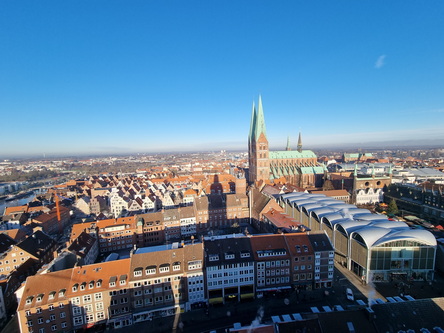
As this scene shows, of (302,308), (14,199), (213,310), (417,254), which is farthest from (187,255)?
(14,199)

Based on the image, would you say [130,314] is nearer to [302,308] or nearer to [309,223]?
[302,308]

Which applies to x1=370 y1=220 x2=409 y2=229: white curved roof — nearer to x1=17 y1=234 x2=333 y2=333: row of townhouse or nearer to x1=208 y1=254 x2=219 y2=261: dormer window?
x1=17 y1=234 x2=333 y2=333: row of townhouse

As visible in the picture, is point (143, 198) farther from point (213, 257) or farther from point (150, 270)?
point (213, 257)

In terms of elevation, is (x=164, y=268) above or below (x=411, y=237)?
below

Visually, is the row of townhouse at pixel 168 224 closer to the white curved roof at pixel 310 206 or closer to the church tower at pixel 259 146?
the white curved roof at pixel 310 206

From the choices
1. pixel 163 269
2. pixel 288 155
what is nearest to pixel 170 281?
pixel 163 269

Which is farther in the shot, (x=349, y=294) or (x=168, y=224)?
(x=168, y=224)

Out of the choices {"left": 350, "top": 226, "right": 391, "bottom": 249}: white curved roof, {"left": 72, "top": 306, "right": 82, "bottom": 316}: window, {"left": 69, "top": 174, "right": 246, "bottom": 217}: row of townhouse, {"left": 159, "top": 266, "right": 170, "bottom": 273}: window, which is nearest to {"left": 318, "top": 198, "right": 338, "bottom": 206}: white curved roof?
{"left": 350, "top": 226, "right": 391, "bottom": 249}: white curved roof
